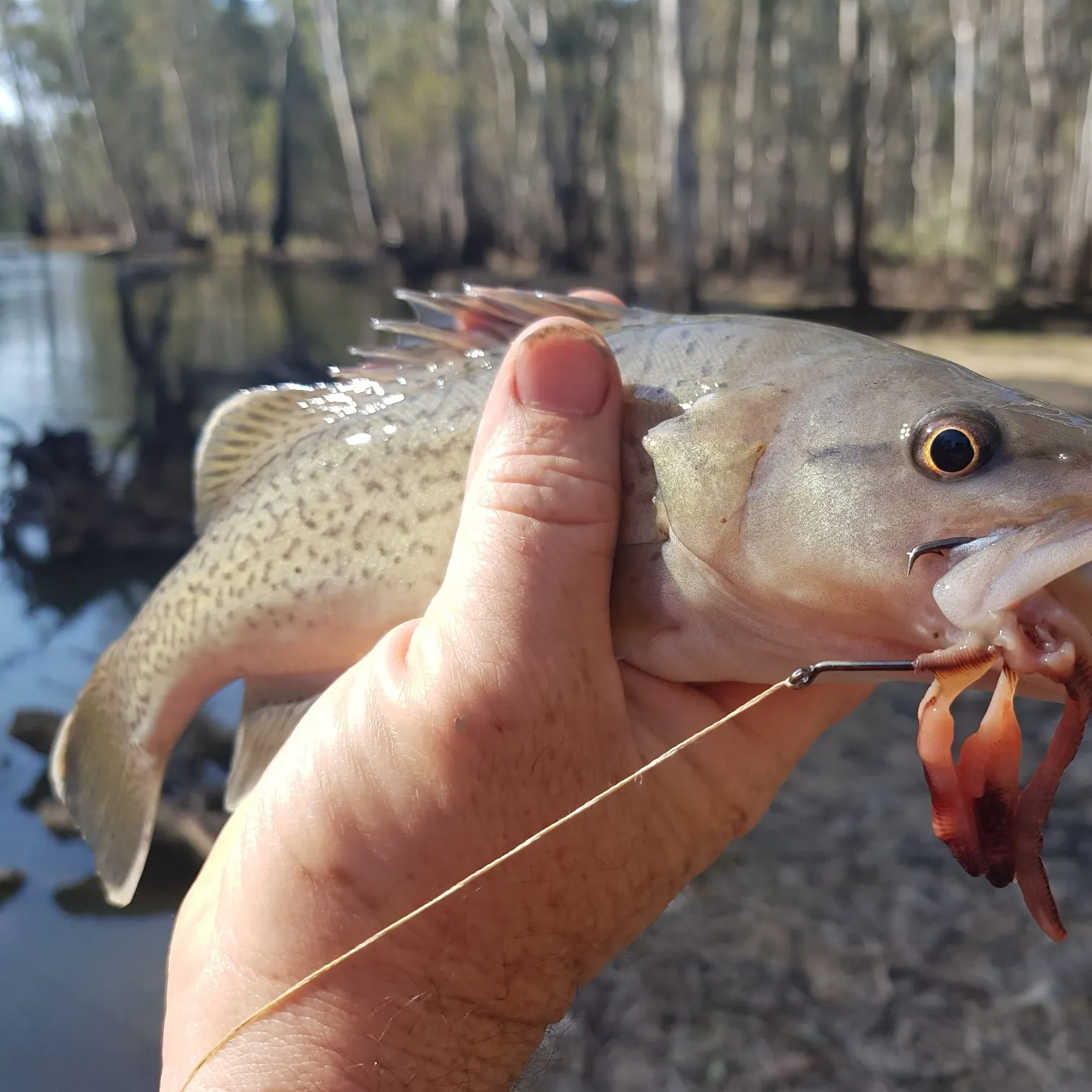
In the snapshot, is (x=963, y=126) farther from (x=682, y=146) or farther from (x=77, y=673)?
(x=77, y=673)

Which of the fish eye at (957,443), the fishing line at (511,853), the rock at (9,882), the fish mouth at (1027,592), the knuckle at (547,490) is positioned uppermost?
the fish eye at (957,443)

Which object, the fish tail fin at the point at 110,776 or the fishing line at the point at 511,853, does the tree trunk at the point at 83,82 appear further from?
the fishing line at the point at 511,853

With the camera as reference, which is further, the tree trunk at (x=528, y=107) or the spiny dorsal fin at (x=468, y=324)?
the tree trunk at (x=528, y=107)

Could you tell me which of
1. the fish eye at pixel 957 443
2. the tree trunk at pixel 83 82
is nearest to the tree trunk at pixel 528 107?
the tree trunk at pixel 83 82

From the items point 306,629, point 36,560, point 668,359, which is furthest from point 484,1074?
point 36,560

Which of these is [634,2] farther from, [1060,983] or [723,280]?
[1060,983]

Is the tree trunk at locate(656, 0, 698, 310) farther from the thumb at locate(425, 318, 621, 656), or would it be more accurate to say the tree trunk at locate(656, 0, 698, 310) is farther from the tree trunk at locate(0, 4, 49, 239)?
the tree trunk at locate(0, 4, 49, 239)

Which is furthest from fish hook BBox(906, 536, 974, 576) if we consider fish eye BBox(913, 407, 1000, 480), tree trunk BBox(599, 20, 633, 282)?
Result: tree trunk BBox(599, 20, 633, 282)
